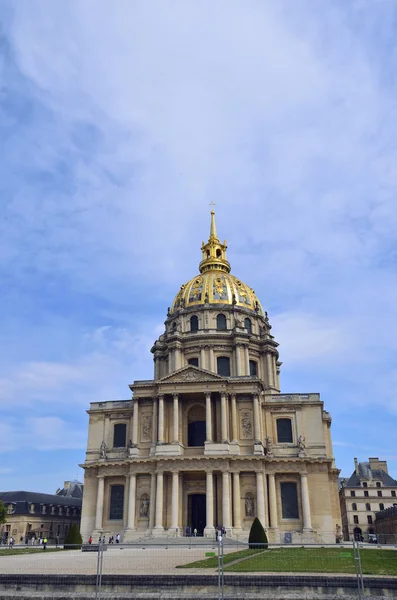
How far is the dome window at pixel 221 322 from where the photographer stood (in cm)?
6281

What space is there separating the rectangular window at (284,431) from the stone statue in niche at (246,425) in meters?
4.01

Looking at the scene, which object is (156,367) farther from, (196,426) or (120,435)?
(196,426)

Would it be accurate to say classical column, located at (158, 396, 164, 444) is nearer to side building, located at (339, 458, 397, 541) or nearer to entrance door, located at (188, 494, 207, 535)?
entrance door, located at (188, 494, 207, 535)

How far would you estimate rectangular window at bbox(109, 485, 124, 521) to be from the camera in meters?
50.6

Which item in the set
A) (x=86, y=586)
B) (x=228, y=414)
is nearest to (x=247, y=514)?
(x=228, y=414)

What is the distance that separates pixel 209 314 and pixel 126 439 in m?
17.4

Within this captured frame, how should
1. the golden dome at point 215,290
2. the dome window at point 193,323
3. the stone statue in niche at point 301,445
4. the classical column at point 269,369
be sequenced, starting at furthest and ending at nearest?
the golden dome at point 215,290 → the dome window at point 193,323 → the classical column at point 269,369 → the stone statue in niche at point 301,445

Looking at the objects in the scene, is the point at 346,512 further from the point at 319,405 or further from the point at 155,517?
the point at 155,517

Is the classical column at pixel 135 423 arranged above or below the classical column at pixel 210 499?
above

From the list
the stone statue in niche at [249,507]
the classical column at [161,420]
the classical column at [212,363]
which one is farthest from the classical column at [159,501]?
the classical column at [212,363]

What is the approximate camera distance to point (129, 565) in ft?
67.6

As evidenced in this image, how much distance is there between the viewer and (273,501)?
159 ft

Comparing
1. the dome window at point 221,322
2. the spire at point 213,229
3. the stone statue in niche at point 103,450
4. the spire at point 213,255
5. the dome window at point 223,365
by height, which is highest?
the spire at point 213,229

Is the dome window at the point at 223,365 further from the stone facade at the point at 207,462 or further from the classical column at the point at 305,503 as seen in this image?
the classical column at the point at 305,503
